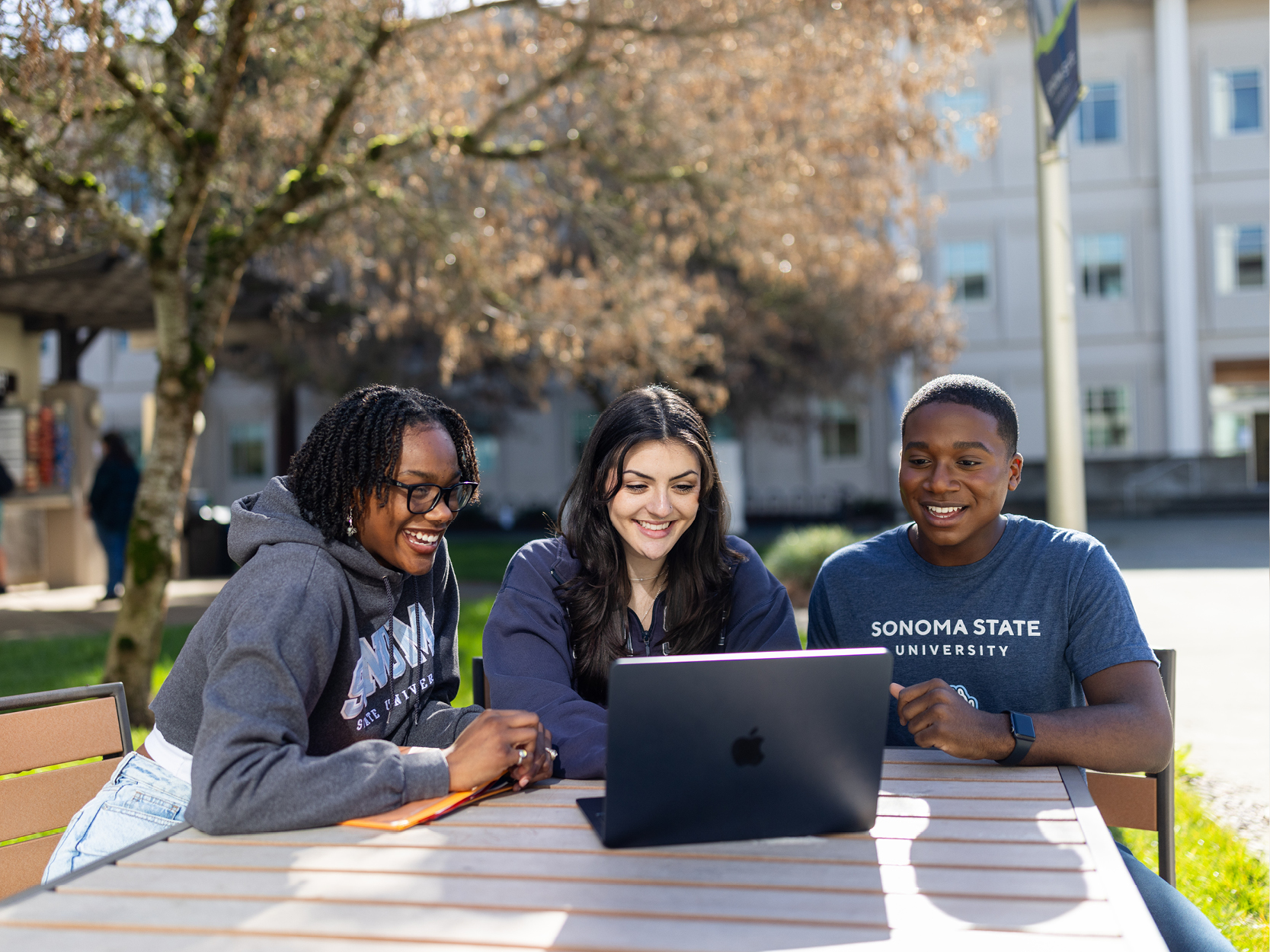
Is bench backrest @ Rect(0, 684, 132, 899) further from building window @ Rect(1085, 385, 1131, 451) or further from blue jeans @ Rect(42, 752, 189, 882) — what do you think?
building window @ Rect(1085, 385, 1131, 451)

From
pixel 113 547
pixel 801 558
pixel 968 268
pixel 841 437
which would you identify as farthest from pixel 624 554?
pixel 968 268

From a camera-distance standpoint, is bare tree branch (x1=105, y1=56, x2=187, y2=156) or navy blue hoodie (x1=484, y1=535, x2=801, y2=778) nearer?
navy blue hoodie (x1=484, y1=535, x2=801, y2=778)

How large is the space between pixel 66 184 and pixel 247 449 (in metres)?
25.7

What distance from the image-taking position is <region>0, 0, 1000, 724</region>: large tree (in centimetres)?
560

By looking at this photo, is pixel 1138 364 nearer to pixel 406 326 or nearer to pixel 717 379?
pixel 717 379

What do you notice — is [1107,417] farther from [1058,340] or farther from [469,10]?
[1058,340]

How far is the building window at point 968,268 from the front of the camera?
27.1m

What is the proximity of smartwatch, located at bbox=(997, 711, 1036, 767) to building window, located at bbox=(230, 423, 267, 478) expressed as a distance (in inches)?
1165

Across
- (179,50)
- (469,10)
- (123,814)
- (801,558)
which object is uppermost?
(469,10)

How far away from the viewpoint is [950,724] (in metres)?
2.13

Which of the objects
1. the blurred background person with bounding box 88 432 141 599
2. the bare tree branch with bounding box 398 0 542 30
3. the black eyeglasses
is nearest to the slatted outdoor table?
the black eyeglasses

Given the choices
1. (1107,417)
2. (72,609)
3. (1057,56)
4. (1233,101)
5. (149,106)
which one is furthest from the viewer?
(1107,417)

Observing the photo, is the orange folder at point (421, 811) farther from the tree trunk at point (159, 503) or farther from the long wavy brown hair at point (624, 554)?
the tree trunk at point (159, 503)

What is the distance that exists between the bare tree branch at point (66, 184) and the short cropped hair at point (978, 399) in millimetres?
4357
